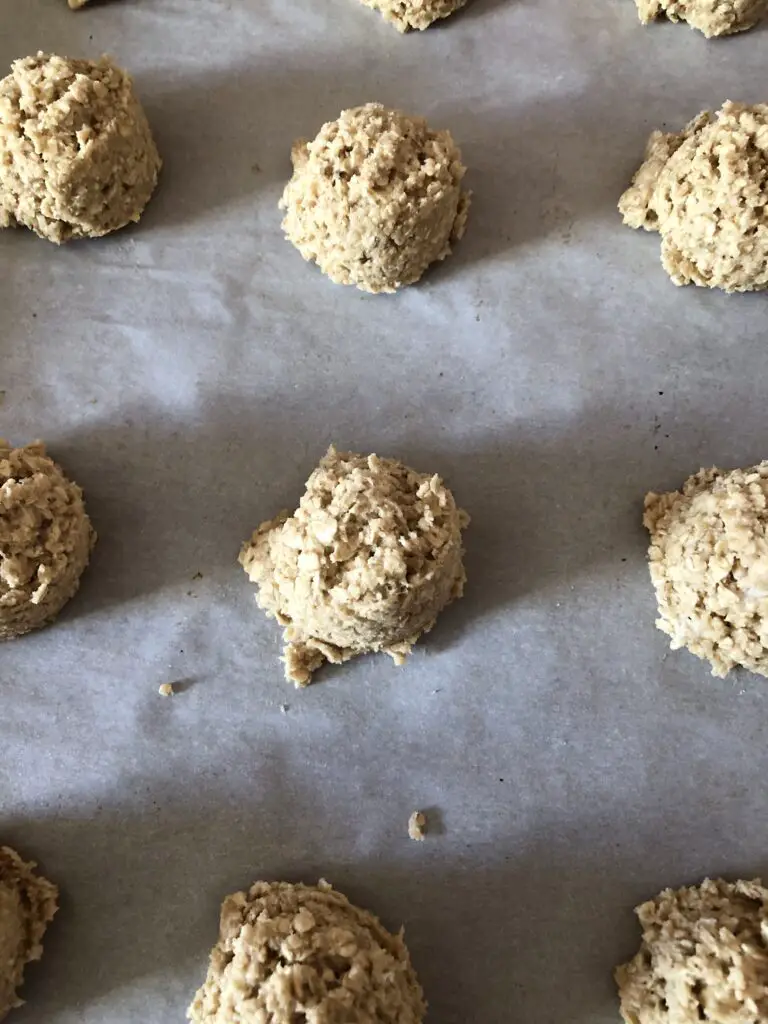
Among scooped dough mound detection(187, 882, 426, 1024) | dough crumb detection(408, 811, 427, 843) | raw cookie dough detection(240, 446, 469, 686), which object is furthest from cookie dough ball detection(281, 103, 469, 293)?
scooped dough mound detection(187, 882, 426, 1024)

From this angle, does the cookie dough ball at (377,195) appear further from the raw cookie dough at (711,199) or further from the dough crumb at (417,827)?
the dough crumb at (417,827)

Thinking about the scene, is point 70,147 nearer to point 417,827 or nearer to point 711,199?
point 711,199

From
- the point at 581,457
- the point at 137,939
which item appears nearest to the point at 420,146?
the point at 581,457

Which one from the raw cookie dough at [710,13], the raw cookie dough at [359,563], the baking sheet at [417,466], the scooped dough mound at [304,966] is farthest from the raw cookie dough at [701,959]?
the raw cookie dough at [710,13]

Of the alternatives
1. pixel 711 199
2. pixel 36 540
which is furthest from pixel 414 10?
pixel 36 540

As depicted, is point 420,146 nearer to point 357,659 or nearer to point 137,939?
point 357,659

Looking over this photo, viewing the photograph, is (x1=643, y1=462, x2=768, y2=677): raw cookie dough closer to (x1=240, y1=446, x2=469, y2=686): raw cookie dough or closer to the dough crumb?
(x1=240, y1=446, x2=469, y2=686): raw cookie dough
